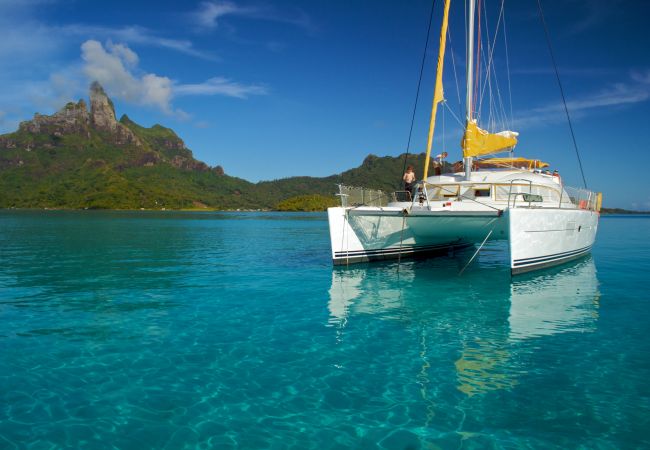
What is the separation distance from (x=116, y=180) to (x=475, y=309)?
15437 centimetres

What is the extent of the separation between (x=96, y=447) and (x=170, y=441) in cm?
62

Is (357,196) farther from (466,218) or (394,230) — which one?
(466,218)

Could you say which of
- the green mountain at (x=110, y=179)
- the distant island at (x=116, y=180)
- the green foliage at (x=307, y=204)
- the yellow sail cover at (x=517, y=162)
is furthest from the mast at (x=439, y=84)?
the green foliage at (x=307, y=204)

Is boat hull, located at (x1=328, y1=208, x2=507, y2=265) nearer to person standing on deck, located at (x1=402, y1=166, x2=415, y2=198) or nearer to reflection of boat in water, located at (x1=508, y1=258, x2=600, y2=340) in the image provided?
person standing on deck, located at (x1=402, y1=166, x2=415, y2=198)

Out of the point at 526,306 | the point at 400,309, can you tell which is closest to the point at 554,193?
the point at 526,306

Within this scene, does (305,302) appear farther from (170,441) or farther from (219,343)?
(170,441)

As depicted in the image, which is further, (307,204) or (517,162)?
(307,204)

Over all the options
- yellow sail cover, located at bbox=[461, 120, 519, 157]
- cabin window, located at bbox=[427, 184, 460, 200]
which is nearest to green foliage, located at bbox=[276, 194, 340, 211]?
yellow sail cover, located at bbox=[461, 120, 519, 157]

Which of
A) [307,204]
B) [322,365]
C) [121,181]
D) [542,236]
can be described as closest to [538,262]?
[542,236]

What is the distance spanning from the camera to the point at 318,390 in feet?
16.0

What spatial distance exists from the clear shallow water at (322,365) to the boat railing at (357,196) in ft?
10.8

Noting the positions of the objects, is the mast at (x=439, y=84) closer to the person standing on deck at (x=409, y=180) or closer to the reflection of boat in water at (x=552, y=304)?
the person standing on deck at (x=409, y=180)

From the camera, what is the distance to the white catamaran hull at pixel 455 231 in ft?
38.2

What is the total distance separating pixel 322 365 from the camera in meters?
5.64
